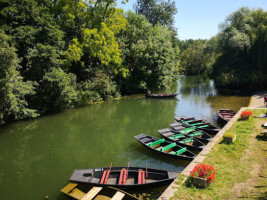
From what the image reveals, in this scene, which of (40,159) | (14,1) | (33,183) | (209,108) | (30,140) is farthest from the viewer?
(209,108)

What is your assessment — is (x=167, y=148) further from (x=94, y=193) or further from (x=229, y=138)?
(x=94, y=193)

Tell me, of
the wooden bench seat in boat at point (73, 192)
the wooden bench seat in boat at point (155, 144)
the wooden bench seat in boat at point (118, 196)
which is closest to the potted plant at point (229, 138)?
the wooden bench seat in boat at point (155, 144)

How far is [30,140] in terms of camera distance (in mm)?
17906

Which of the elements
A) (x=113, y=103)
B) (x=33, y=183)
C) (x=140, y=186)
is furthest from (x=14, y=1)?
(x=140, y=186)

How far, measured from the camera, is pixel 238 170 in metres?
9.37

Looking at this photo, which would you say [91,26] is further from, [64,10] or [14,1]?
[14,1]

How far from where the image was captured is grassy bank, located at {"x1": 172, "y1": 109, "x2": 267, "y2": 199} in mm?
7762

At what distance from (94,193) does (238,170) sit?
20.3ft

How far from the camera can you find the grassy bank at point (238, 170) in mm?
7762

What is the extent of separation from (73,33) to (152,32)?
16360 mm

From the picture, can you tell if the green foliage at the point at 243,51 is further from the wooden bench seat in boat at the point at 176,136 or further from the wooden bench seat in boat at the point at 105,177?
the wooden bench seat in boat at the point at 105,177

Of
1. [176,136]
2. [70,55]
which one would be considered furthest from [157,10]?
[176,136]

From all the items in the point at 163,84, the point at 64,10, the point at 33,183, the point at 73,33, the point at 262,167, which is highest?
the point at 64,10

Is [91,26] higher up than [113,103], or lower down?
higher up
